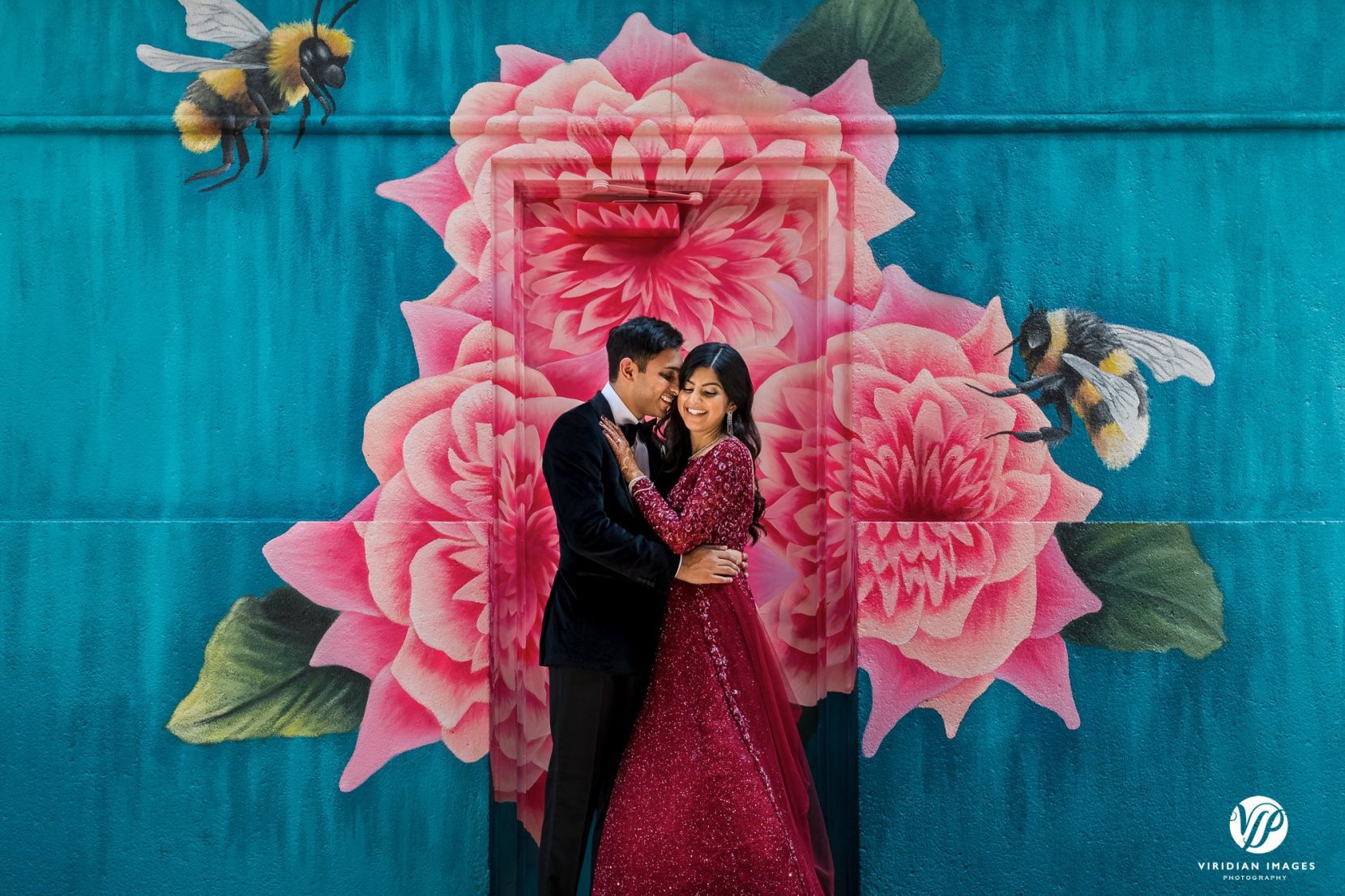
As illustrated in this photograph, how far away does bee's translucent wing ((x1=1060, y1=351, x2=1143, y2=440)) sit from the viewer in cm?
382

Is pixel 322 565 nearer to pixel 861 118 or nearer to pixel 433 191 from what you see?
pixel 433 191

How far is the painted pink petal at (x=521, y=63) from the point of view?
3.90 metres

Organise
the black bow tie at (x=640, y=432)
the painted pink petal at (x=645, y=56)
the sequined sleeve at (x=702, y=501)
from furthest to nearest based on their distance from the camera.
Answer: the painted pink petal at (x=645, y=56) < the black bow tie at (x=640, y=432) < the sequined sleeve at (x=702, y=501)

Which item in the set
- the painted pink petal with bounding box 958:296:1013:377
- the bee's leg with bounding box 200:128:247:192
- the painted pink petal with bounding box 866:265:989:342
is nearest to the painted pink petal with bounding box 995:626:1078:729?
the painted pink petal with bounding box 958:296:1013:377

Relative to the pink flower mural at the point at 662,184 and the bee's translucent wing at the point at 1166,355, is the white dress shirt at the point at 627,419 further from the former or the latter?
the bee's translucent wing at the point at 1166,355

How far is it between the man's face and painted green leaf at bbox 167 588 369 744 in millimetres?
1388

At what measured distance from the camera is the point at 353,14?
3908 millimetres

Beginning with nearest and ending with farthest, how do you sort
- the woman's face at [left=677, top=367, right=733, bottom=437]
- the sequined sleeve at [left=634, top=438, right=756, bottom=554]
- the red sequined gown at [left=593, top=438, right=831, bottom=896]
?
1. the red sequined gown at [left=593, top=438, right=831, bottom=896]
2. the sequined sleeve at [left=634, top=438, right=756, bottom=554]
3. the woman's face at [left=677, top=367, right=733, bottom=437]

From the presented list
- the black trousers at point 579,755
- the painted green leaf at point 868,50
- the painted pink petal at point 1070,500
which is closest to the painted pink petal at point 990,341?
the painted pink petal at point 1070,500

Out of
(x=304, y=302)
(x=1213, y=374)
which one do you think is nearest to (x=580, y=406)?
(x=304, y=302)

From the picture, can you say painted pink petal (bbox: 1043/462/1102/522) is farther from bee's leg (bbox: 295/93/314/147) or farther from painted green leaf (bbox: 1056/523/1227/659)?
bee's leg (bbox: 295/93/314/147)

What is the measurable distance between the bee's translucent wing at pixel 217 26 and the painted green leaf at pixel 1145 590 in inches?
143

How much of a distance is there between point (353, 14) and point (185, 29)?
657 mm

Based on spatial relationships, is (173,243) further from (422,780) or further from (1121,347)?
(1121,347)
